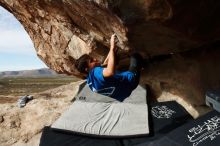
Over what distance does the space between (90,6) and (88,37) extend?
202 cm

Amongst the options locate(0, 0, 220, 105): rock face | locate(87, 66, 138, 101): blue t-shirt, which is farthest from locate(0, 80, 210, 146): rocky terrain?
locate(87, 66, 138, 101): blue t-shirt

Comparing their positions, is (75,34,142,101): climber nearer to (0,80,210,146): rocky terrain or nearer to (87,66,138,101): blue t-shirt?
(87,66,138,101): blue t-shirt

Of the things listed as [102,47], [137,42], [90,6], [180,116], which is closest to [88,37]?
[102,47]

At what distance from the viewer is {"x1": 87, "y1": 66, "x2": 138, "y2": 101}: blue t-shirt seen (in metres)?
6.25

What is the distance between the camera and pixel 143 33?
24.2ft

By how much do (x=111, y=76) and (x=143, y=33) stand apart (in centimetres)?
156

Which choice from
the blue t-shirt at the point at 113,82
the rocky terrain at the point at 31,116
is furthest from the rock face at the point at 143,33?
the blue t-shirt at the point at 113,82

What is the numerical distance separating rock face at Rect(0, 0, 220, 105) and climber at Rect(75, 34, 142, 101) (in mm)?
695

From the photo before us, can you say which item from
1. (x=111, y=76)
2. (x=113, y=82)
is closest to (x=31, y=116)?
(x=113, y=82)

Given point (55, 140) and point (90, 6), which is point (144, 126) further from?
point (90, 6)

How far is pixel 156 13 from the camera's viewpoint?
6.43 m

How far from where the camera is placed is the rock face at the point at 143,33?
6473 mm

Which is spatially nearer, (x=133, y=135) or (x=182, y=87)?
(x=133, y=135)

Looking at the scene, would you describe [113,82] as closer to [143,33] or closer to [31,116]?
[143,33]
